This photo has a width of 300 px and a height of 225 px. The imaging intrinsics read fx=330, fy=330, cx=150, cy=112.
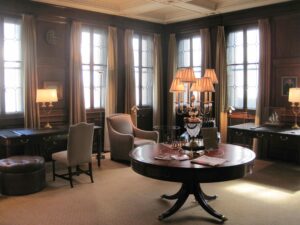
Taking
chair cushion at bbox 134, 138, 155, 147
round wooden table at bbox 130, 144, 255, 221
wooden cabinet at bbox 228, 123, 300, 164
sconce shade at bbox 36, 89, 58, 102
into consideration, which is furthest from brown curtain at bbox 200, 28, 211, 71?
round wooden table at bbox 130, 144, 255, 221

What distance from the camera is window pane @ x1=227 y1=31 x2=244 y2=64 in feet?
23.0

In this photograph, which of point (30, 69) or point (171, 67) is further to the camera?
point (171, 67)

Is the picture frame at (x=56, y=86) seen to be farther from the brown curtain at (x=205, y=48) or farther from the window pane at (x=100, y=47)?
the brown curtain at (x=205, y=48)

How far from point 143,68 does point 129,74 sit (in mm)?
646

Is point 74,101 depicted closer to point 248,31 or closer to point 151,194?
point 151,194

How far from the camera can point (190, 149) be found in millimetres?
3865

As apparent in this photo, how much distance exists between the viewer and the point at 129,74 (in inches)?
292

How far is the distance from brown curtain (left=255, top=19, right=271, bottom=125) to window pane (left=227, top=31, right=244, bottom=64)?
1.82ft

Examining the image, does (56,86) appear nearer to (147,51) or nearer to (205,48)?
(147,51)

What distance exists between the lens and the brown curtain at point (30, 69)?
5891mm

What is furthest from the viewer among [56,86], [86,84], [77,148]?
[86,84]

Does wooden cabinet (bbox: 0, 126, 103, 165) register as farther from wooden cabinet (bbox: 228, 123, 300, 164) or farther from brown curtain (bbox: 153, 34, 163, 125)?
wooden cabinet (bbox: 228, 123, 300, 164)

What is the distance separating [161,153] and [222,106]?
3.72 m

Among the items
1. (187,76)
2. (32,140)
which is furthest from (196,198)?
(32,140)
